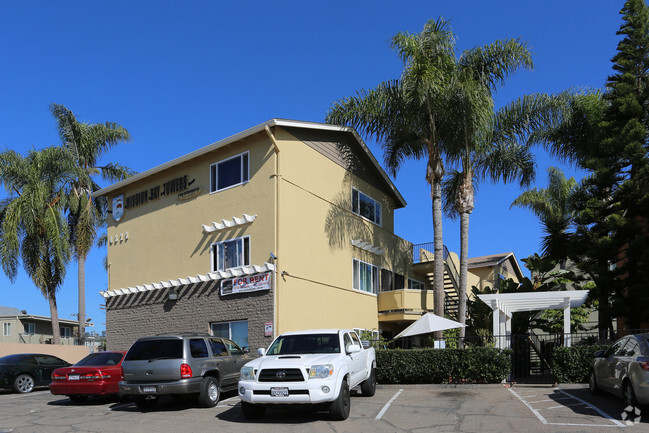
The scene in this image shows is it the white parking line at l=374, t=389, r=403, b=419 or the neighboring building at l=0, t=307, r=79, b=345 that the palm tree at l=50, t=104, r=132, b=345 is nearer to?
the neighboring building at l=0, t=307, r=79, b=345

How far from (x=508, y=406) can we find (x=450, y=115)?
11902 millimetres

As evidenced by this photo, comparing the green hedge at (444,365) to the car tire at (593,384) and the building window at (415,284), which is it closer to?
the car tire at (593,384)

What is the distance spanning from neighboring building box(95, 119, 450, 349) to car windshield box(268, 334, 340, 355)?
252 inches

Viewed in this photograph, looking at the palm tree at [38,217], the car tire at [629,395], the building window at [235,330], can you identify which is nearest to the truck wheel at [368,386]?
the car tire at [629,395]

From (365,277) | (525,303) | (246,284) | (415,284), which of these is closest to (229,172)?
(246,284)

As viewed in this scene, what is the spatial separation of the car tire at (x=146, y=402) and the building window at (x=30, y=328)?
121ft

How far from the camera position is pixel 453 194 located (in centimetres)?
2683

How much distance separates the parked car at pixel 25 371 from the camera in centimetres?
1805

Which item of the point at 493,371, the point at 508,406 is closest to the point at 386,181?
the point at 493,371

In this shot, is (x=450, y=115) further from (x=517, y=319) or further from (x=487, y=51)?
(x=517, y=319)

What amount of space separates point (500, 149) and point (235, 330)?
1260 cm

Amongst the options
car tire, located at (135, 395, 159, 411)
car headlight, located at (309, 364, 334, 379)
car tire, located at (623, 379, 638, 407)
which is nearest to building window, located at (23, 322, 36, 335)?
car tire, located at (135, 395, 159, 411)

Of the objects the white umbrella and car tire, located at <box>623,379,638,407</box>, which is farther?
the white umbrella

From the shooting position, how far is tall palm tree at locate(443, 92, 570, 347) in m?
21.5
